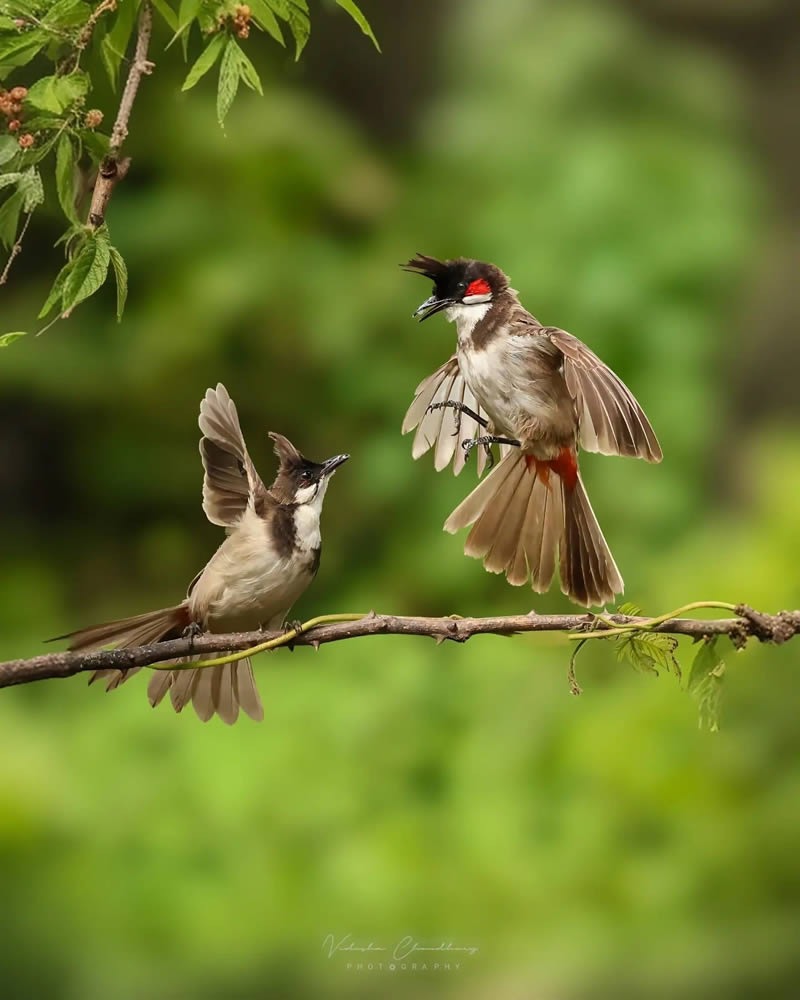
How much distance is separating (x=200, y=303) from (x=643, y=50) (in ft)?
7.94

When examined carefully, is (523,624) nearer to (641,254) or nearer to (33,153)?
(33,153)

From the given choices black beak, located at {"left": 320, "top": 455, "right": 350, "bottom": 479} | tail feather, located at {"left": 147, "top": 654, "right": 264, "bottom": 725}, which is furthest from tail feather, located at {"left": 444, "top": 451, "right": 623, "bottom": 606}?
tail feather, located at {"left": 147, "top": 654, "right": 264, "bottom": 725}

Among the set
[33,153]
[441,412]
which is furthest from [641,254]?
[33,153]

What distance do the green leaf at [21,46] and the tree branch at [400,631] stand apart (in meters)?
0.67

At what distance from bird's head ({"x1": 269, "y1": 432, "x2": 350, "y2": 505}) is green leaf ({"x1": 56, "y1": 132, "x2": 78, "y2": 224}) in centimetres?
73

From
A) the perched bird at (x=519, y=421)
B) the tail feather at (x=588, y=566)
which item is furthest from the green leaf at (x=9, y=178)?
the tail feather at (x=588, y=566)

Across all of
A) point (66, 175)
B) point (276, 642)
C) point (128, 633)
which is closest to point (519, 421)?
point (128, 633)

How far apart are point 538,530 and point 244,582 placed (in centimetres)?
62

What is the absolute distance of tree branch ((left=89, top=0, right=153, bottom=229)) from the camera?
165 cm

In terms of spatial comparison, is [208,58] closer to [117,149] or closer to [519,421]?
[117,149]

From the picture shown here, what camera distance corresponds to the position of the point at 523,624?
1615mm

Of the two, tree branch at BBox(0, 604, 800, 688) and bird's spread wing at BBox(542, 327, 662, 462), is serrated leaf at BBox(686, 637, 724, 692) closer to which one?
tree branch at BBox(0, 604, 800, 688)

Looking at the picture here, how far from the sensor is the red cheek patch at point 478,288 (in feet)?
8.06

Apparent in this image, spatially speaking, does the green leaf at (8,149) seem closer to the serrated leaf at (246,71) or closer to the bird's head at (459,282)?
the serrated leaf at (246,71)
